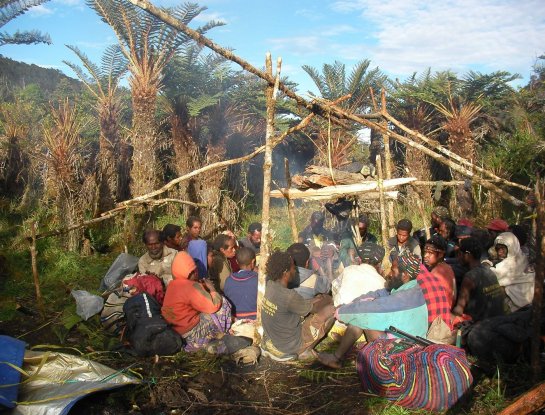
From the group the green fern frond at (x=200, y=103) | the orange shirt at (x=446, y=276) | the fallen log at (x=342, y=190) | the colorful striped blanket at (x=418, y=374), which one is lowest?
the colorful striped blanket at (x=418, y=374)

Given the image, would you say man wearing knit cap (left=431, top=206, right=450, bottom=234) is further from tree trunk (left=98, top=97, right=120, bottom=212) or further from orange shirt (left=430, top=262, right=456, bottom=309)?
tree trunk (left=98, top=97, right=120, bottom=212)

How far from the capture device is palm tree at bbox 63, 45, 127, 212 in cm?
1063

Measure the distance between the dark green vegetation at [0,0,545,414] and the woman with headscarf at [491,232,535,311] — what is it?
74.4 inches

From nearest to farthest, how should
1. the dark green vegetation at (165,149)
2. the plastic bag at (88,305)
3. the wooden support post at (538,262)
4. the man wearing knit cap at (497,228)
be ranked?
the wooden support post at (538,262) → the plastic bag at (88,305) → the man wearing knit cap at (497,228) → the dark green vegetation at (165,149)

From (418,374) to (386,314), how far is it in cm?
82

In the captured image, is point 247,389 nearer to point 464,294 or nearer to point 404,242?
point 464,294

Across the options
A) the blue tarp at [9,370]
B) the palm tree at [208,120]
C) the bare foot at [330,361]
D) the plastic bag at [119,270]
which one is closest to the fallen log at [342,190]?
the bare foot at [330,361]

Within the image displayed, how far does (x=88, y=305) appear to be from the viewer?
5.90 m

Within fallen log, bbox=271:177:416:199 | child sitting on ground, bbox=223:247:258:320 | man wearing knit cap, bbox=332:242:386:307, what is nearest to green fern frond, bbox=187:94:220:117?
fallen log, bbox=271:177:416:199

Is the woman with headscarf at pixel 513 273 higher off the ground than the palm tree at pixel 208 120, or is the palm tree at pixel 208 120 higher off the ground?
the palm tree at pixel 208 120

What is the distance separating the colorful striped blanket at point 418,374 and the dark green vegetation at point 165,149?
3.33 meters

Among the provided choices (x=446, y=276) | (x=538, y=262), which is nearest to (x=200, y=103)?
(x=446, y=276)

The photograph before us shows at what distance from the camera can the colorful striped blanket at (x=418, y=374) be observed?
12.0 feet

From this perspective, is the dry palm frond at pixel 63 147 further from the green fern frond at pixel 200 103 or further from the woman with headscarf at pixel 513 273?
the woman with headscarf at pixel 513 273
